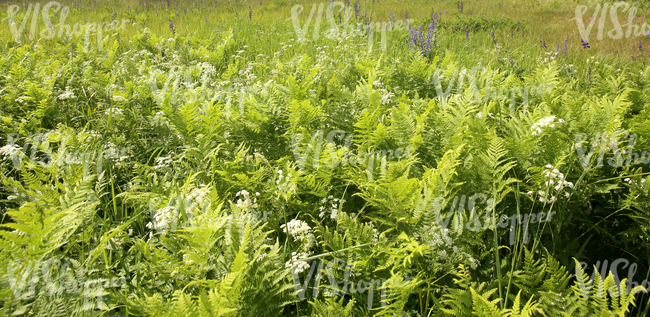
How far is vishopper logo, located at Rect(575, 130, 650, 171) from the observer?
183cm

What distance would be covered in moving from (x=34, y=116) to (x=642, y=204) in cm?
419

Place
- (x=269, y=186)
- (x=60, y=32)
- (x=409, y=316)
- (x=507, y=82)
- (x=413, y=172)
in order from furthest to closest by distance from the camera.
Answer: (x=60, y=32), (x=507, y=82), (x=413, y=172), (x=269, y=186), (x=409, y=316)

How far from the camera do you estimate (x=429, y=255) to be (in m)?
1.63

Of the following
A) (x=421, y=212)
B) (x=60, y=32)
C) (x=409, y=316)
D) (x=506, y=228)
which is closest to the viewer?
(x=409, y=316)

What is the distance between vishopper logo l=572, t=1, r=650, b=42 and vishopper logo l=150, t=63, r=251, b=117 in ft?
22.1

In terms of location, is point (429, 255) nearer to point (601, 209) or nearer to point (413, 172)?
point (413, 172)

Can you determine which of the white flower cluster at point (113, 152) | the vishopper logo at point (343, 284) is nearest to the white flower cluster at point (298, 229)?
the vishopper logo at point (343, 284)

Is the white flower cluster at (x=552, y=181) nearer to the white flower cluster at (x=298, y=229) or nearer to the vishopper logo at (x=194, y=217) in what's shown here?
the white flower cluster at (x=298, y=229)

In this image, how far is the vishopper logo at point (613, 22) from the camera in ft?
24.4

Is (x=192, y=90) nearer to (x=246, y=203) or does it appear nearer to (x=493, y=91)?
(x=246, y=203)

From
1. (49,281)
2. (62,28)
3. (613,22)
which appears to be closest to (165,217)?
(49,281)

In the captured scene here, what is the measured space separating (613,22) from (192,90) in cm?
985

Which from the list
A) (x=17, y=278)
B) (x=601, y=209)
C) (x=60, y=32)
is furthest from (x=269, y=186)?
(x=60, y=32)

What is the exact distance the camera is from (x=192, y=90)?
10.3 ft
